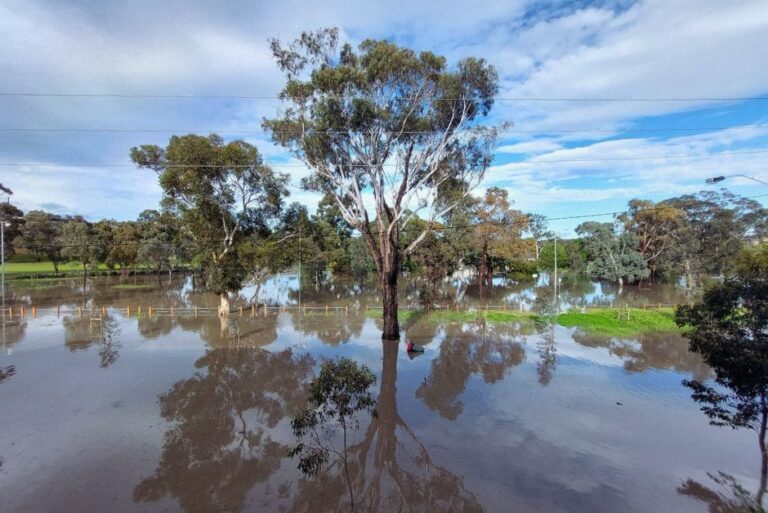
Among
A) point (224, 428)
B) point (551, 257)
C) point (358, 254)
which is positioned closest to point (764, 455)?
point (224, 428)

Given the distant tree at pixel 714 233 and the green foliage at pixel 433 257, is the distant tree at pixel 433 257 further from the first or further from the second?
the distant tree at pixel 714 233

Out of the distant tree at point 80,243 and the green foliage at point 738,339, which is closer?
the green foliage at point 738,339

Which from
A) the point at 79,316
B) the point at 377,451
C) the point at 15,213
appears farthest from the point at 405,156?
the point at 15,213

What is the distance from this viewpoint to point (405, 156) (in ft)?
57.7

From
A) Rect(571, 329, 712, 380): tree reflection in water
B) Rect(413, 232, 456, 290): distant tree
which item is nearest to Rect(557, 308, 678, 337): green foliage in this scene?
Rect(571, 329, 712, 380): tree reflection in water

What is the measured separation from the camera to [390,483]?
7.02m

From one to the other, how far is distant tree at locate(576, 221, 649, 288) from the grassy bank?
14510mm

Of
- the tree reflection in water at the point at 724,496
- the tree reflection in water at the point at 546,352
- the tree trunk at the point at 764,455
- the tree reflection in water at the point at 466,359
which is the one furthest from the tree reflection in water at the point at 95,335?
the tree trunk at the point at 764,455

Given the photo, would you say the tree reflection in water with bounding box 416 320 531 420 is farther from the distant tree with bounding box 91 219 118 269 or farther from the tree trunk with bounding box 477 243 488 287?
the distant tree with bounding box 91 219 118 269

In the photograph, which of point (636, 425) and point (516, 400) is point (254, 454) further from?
point (636, 425)

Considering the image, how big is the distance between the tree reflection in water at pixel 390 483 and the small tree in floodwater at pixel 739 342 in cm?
479

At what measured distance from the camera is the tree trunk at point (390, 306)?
1733 cm

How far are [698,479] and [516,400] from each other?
422 cm

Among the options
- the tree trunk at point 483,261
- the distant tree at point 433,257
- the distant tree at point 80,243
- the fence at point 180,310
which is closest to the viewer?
the fence at point 180,310
